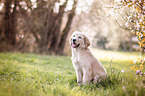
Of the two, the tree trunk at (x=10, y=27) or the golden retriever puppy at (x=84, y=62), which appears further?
the tree trunk at (x=10, y=27)

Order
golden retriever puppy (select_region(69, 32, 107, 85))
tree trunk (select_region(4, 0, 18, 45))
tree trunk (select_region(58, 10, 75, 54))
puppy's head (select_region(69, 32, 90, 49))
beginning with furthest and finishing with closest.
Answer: tree trunk (select_region(58, 10, 75, 54)) → tree trunk (select_region(4, 0, 18, 45)) → puppy's head (select_region(69, 32, 90, 49)) → golden retriever puppy (select_region(69, 32, 107, 85))

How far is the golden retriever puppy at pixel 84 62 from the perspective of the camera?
11.9ft

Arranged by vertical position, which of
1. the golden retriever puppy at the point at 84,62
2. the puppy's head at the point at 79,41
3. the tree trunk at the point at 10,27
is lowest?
the golden retriever puppy at the point at 84,62

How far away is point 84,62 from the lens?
3633 millimetres

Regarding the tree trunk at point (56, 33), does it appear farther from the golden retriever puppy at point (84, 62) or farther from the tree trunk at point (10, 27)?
the golden retriever puppy at point (84, 62)

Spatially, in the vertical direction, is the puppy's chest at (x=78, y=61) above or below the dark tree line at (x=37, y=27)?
below

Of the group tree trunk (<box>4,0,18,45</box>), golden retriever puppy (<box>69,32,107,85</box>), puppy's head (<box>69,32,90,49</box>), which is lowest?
golden retriever puppy (<box>69,32,107,85</box>)

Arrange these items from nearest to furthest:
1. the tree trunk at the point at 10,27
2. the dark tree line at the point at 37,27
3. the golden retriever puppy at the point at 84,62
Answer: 1. the golden retriever puppy at the point at 84,62
2. the dark tree line at the point at 37,27
3. the tree trunk at the point at 10,27

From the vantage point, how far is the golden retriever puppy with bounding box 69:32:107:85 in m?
3.62

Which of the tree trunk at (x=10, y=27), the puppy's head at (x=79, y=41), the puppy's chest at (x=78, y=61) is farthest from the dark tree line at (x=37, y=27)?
the puppy's chest at (x=78, y=61)

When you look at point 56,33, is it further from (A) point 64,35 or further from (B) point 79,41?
(B) point 79,41

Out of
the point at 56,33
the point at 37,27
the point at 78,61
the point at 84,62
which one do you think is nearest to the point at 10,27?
the point at 37,27

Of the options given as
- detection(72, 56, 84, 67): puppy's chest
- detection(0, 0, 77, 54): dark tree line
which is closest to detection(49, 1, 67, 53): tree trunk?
detection(0, 0, 77, 54): dark tree line

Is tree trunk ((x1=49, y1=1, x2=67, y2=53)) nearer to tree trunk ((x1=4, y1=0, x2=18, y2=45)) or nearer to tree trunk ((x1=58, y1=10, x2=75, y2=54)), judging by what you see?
tree trunk ((x1=58, y1=10, x2=75, y2=54))
